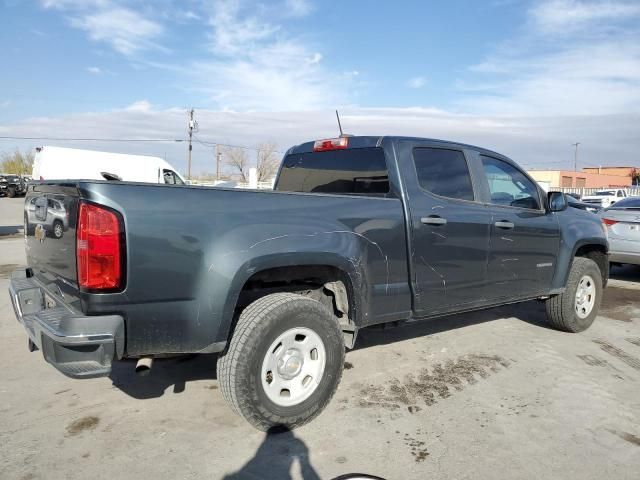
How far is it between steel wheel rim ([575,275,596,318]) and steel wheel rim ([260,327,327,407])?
11.8 ft

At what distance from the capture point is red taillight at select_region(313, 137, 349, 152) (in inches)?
169

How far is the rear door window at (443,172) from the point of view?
404 cm

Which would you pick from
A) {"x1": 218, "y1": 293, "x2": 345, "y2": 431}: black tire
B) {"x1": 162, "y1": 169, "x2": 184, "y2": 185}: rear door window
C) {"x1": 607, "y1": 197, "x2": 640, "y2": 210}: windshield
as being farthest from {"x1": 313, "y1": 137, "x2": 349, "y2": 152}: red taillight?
{"x1": 162, "y1": 169, "x2": 184, "y2": 185}: rear door window

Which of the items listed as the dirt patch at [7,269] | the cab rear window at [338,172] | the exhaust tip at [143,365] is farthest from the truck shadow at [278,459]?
the dirt patch at [7,269]

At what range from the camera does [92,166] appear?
19.5 metres

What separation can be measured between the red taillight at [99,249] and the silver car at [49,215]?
323mm

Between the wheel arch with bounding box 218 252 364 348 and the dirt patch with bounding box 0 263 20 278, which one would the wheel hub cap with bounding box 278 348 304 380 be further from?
the dirt patch with bounding box 0 263 20 278

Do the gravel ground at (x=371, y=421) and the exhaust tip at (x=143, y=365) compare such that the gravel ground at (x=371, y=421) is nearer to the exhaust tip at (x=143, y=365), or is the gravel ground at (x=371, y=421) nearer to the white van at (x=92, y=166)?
the exhaust tip at (x=143, y=365)

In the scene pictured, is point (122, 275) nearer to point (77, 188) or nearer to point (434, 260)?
point (77, 188)

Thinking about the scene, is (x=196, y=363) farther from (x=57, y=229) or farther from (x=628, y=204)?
(x=628, y=204)

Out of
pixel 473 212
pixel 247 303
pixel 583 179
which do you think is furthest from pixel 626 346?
pixel 583 179

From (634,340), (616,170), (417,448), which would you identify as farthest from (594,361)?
(616,170)

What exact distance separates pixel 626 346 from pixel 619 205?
5027 millimetres

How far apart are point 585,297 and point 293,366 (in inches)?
157
